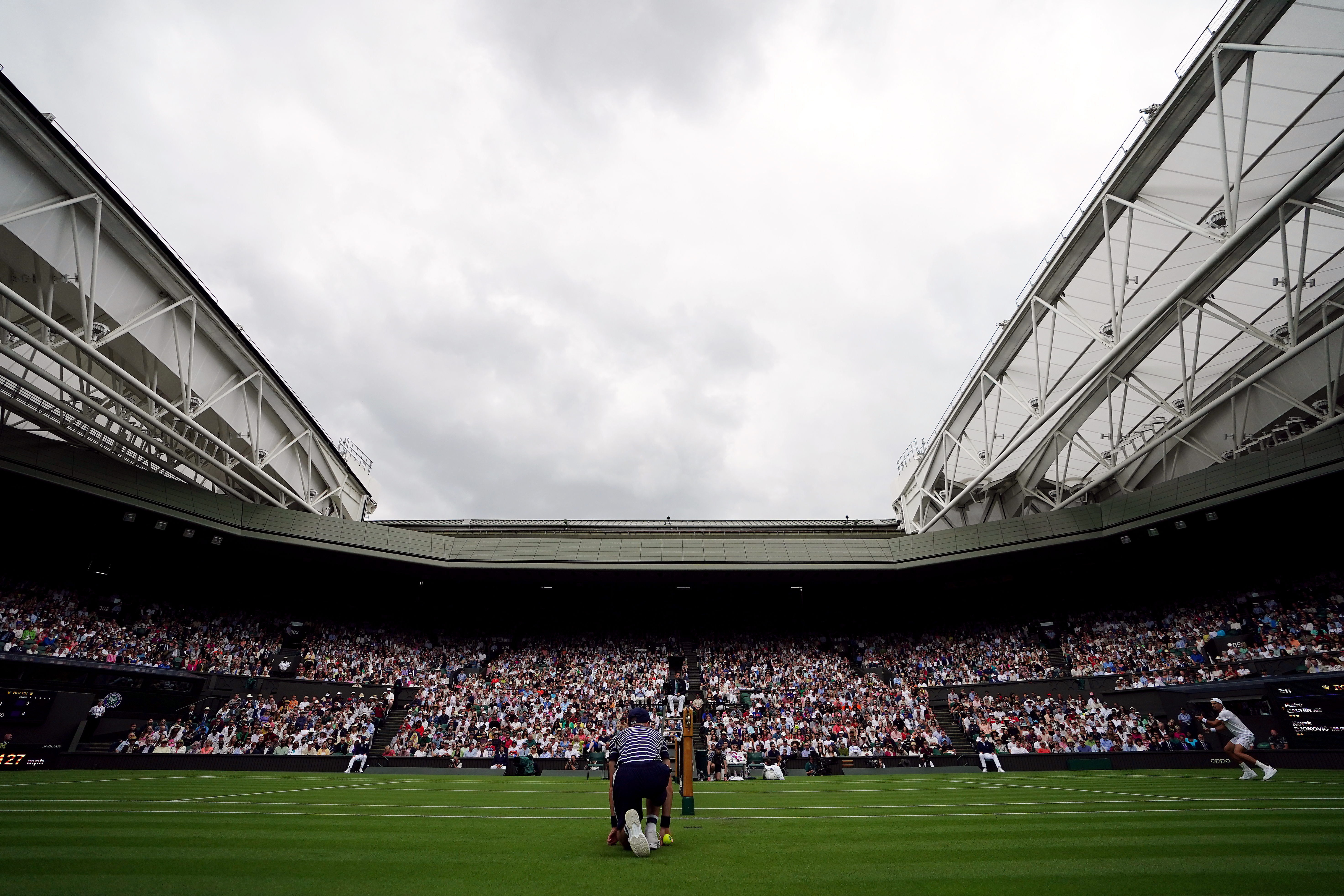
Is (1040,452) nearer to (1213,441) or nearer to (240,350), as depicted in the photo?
(1213,441)

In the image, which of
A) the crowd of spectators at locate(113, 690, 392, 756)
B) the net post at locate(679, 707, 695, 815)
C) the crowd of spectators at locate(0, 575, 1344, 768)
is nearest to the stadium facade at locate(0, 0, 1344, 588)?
the crowd of spectators at locate(0, 575, 1344, 768)

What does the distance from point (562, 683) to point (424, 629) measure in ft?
34.5

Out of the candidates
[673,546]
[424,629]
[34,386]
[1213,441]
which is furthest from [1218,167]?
[424,629]

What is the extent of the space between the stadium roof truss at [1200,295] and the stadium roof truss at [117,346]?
88.4 feet

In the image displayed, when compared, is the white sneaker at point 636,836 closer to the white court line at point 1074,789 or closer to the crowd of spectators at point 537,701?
the white court line at point 1074,789

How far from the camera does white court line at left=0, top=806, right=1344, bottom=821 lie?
856 cm

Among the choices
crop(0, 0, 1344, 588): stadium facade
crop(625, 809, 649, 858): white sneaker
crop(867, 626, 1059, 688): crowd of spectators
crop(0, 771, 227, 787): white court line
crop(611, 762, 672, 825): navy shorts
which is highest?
crop(0, 0, 1344, 588): stadium facade

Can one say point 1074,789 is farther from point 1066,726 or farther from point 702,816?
point 1066,726

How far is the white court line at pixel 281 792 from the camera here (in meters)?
11.1

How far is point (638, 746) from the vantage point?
5906 mm

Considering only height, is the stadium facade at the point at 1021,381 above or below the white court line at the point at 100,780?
above

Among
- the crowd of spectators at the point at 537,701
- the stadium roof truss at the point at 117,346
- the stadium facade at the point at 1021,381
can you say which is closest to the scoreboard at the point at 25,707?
A: the stadium facade at the point at 1021,381

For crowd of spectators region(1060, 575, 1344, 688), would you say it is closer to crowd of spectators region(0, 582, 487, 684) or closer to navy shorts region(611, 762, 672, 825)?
navy shorts region(611, 762, 672, 825)

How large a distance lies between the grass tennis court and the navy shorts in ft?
1.54
